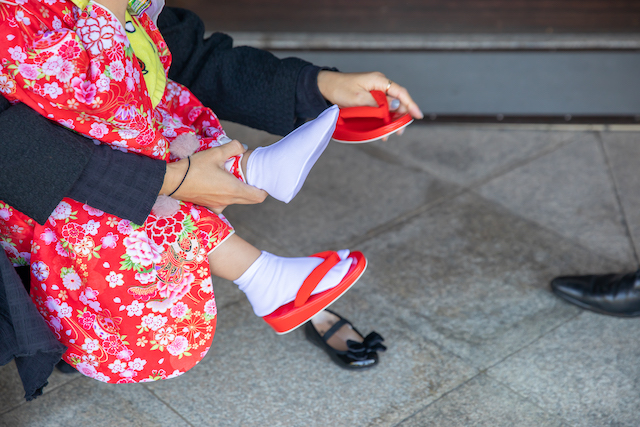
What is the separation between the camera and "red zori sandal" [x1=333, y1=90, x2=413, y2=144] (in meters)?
1.58

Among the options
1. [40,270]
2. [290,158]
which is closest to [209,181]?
[290,158]

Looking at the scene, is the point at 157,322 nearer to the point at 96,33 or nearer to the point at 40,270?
the point at 40,270

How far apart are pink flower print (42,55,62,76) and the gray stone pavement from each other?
0.94m

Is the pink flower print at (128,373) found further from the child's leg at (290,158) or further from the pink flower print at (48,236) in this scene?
the child's leg at (290,158)

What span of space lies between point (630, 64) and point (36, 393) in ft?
10.5

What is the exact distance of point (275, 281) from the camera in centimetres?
152

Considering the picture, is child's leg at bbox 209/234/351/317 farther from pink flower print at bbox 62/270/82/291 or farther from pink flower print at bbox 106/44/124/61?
pink flower print at bbox 106/44/124/61

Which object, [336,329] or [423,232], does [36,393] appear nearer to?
[336,329]

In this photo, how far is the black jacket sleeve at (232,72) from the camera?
1.61m

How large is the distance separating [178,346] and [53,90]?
1.93 feet

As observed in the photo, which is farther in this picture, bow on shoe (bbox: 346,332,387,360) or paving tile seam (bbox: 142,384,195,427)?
bow on shoe (bbox: 346,332,387,360)

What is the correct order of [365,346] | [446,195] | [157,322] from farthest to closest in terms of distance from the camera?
[446,195] → [365,346] → [157,322]

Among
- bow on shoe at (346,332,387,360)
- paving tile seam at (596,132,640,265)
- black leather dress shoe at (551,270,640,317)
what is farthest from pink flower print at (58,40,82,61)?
paving tile seam at (596,132,640,265)

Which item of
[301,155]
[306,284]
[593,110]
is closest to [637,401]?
[306,284]
